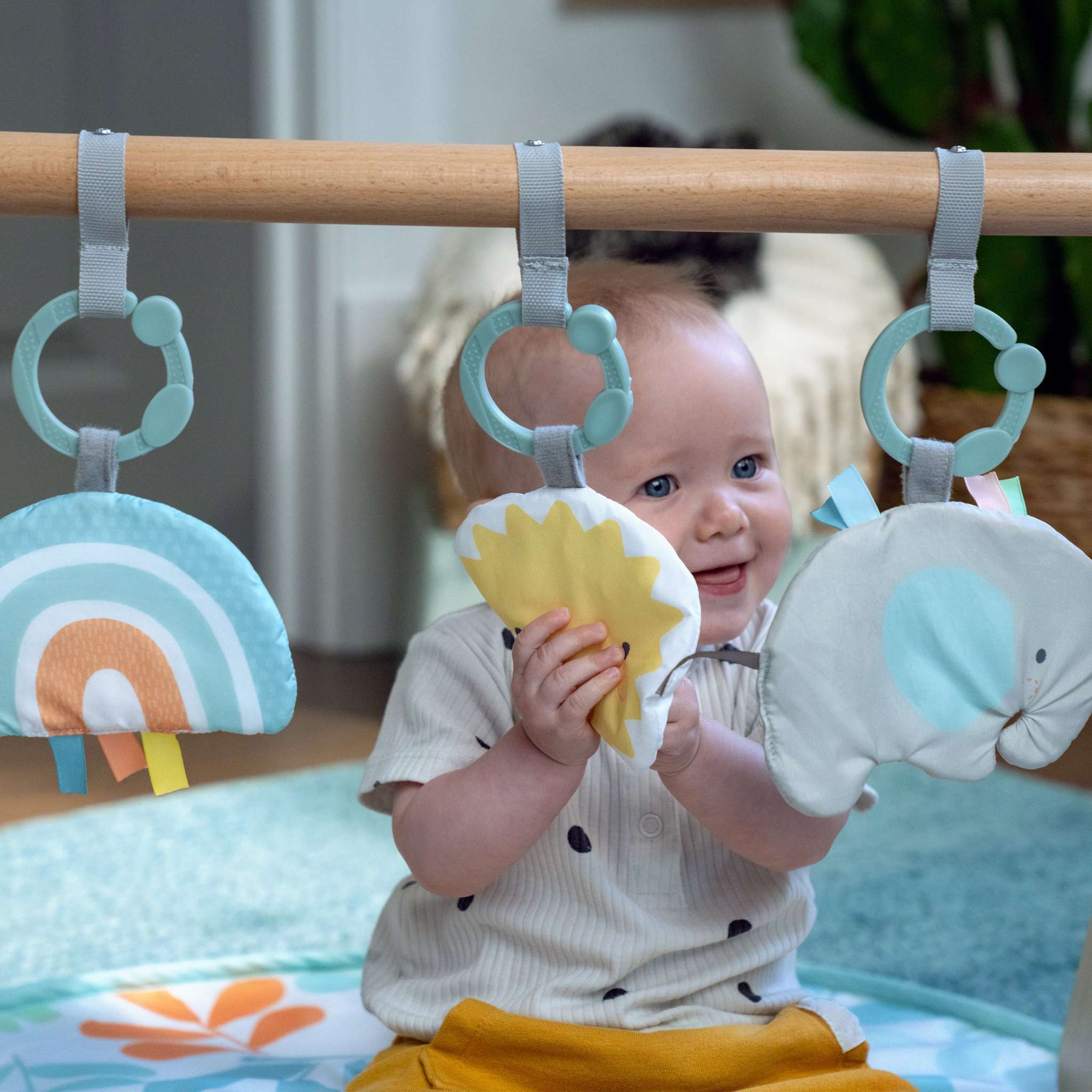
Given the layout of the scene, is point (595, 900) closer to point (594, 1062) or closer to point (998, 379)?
point (594, 1062)

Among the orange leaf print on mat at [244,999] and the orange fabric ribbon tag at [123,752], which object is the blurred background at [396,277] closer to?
the orange leaf print on mat at [244,999]

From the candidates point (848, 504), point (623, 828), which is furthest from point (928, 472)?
point (623, 828)

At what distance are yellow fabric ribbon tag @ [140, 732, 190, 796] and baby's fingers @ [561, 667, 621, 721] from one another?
163mm

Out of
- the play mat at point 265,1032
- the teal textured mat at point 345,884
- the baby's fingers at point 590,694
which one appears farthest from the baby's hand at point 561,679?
the teal textured mat at point 345,884

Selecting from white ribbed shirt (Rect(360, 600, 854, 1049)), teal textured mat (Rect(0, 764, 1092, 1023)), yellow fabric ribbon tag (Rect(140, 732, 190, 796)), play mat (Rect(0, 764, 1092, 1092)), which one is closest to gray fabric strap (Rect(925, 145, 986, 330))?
white ribbed shirt (Rect(360, 600, 854, 1049))

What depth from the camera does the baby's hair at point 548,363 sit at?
62cm

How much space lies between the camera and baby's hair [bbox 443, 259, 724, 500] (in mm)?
623

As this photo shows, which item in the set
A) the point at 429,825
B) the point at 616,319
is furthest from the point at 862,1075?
the point at 616,319

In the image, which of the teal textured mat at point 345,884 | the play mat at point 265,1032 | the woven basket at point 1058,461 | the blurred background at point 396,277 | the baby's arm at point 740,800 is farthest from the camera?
the woven basket at point 1058,461

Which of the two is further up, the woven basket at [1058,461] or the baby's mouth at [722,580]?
the baby's mouth at [722,580]

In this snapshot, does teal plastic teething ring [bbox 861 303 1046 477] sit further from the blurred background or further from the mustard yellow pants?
the blurred background

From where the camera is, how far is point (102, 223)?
510 mm

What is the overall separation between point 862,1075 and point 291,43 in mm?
1633

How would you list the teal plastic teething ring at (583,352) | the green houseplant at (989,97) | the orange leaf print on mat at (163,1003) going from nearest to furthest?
the teal plastic teething ring at (583,352) → the orange leaf print on mat at (163,1003) → the green houseplant at (989,97)
